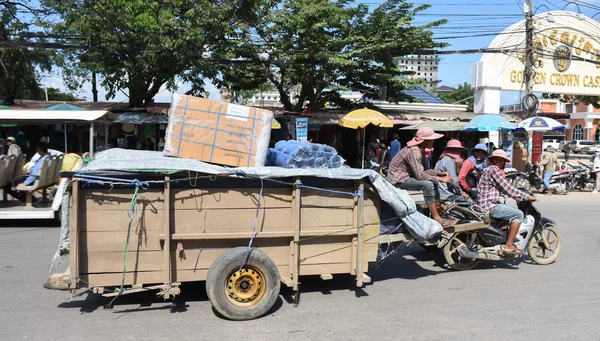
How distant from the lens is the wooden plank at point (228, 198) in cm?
425

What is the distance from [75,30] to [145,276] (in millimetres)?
16282

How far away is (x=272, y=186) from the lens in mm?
4426

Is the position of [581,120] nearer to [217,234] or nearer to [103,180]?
[217,234]

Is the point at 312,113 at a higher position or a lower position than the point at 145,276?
higher

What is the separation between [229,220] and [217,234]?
0.17m

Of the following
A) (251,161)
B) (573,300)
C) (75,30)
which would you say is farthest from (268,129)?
(75,30)

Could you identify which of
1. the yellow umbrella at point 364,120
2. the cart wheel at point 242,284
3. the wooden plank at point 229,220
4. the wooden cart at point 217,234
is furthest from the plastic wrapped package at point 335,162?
the yellow umbrella at point 364,120

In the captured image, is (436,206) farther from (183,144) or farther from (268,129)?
(183,144)

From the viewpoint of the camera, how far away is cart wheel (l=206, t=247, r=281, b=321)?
13.9 ft

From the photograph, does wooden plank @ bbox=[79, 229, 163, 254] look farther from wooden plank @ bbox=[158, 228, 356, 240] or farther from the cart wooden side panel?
wooden plank @ bbox=[158, 228, 356, 240]

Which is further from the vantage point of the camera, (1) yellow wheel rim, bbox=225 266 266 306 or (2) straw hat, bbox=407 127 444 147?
(2) straw hat, bbox=407 127 444 147

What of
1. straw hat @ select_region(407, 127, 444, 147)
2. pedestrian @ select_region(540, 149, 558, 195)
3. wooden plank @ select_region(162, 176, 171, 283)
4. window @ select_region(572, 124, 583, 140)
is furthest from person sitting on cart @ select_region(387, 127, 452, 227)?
window @ select_region(572, 124, 583, 140)

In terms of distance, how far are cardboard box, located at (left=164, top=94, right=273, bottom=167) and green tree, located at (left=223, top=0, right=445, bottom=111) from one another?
13276 mm

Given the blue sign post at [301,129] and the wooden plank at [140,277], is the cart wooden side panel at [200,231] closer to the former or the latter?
the wooden plank at [140,277]
